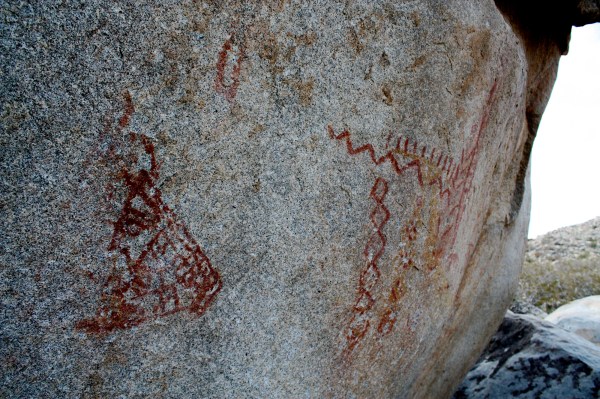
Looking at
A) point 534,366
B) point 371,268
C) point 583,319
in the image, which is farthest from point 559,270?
point 371,268

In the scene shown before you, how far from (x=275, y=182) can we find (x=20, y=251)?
764 mm

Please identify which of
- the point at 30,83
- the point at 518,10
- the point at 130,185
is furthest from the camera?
the point at 518,10

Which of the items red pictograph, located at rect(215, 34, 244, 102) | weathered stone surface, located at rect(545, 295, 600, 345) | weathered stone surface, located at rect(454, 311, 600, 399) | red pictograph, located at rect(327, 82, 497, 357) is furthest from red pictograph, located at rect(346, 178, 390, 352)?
weathered stone surface, located at rect(545, 295, 600, 345)

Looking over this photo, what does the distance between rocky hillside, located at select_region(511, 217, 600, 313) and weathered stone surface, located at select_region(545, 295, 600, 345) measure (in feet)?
7.42

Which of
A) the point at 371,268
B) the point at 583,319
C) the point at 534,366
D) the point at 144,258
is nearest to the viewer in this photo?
the point at 144,258

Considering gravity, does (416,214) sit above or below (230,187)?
above

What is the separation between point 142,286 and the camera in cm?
149

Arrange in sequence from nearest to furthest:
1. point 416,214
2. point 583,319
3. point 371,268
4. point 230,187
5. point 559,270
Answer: point 230,187 → point 371,268 → point 416,214 → point 583,319 → point 559,270

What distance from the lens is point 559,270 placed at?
9.37 metres

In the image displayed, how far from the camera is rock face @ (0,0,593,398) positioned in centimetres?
130

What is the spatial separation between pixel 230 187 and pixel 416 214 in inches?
35.9

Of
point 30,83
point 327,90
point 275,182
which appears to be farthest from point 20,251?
point 327,90

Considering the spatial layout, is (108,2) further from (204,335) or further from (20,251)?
(204,335)

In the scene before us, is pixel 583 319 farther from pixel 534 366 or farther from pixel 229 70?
pixel 229 70
